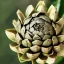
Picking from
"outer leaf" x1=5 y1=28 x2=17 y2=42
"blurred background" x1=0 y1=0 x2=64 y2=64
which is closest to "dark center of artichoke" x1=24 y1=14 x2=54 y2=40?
"outer leaf" x1=5 y1=28 x2=17 y2=42

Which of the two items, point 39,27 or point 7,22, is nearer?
point 39,27

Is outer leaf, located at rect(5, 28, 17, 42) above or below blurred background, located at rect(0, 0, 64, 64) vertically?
below

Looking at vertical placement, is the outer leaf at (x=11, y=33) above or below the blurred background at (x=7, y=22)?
below

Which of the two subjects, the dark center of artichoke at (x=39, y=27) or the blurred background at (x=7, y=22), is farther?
the blurred background at (x=7, y=22)

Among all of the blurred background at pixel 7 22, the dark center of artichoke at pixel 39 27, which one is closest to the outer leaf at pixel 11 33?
the dark center of artichoke at pixel 39 27

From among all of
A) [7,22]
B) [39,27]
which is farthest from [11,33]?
[7,22]

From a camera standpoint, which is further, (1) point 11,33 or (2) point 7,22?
(2) point 7,22

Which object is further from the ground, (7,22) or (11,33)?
(7,22)

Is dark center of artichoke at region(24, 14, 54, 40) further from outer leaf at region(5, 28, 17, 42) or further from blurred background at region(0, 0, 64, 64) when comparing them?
blurred background at region(0, 0, 64, 64)

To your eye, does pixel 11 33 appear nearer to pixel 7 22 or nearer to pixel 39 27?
pixel 39 27

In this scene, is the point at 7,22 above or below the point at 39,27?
above

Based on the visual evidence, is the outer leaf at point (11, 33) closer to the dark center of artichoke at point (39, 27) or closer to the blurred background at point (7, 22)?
the dark center of artichoke at point (39, 27)
